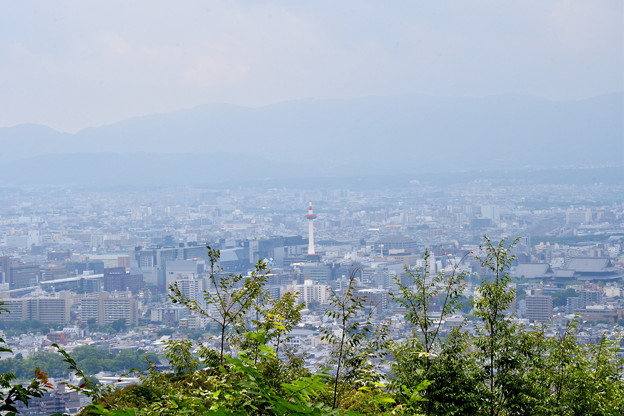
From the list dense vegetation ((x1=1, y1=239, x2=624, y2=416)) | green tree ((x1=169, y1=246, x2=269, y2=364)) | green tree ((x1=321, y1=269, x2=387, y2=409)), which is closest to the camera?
green tree ((x1=321, y1=269, x2=387, y2=409))

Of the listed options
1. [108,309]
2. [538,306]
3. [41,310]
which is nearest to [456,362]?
[538,306]

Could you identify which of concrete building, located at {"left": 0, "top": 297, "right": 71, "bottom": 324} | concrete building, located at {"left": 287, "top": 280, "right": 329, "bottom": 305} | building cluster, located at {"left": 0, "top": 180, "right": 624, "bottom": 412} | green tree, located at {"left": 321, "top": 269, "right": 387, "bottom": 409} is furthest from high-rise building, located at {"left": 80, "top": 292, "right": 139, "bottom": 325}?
green tree, located at {"left": 321, "top": 269, "right": 387, "bottom": 409}

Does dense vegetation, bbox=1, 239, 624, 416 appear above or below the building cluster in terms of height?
above

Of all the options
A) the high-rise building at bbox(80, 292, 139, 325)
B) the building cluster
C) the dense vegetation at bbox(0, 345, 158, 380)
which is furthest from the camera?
the high-rise building at bbox(80, 292, 139, 325)

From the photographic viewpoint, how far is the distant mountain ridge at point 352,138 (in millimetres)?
83375

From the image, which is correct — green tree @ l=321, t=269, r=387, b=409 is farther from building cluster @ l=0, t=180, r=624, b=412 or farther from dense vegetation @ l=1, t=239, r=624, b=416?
building cluster @ l=0, t=180, r=624, b=412

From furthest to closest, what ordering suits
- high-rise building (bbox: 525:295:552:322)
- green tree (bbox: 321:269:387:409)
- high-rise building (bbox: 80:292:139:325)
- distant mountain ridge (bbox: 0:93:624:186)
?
distant mountain ridge (bbox: 0:93:624:186), high-rise building (bbox: 80:292:139:325), high-rise building (bbox: 525:295:552:322), green tree (bbox: 321:269:387:409)

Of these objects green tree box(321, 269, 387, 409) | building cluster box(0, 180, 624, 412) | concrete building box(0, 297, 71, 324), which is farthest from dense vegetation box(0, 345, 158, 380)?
green tree box(321, 269, 387, 409)

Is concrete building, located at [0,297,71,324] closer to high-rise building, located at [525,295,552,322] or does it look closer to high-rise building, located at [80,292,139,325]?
high-rise building, located at [80,292,139,325]

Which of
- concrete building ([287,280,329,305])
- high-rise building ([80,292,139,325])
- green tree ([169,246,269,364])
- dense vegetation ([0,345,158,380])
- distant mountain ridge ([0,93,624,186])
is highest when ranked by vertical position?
distant mountain ridge ([0,93,624,186])

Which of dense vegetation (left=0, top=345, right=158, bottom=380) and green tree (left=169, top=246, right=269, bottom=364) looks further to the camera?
dense vegetation (left=0, top=345, right=158, bottom=380)

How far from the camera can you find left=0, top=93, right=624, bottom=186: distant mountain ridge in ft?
274

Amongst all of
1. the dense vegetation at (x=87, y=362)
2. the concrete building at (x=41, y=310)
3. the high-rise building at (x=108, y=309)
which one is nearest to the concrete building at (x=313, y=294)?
the high-rise building at (x=108, y=309)

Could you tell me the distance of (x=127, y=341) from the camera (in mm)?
20391
